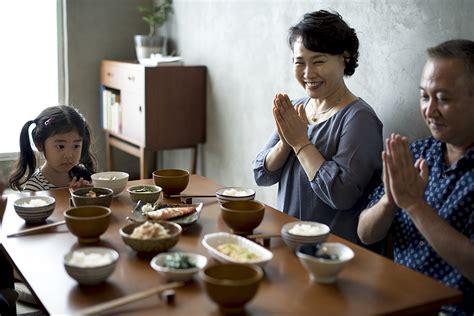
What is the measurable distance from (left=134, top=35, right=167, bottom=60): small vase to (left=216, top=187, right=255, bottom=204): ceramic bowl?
7.86 feet

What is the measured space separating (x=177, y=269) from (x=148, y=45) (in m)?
3.09

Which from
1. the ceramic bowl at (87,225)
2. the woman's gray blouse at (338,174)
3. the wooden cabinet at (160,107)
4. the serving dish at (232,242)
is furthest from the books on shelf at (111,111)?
the serving dish at (232,242)

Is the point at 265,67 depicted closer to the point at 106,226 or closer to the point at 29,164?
the point at 29,164

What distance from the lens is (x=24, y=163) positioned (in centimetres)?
262

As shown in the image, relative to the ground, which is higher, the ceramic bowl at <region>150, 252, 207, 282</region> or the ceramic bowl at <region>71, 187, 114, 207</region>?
the ceramic bowl at <region>71, 187, 114, 207</region>

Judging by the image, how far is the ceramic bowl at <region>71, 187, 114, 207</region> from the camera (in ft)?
6.31

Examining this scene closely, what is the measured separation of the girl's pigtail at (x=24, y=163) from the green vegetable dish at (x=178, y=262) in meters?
1.30

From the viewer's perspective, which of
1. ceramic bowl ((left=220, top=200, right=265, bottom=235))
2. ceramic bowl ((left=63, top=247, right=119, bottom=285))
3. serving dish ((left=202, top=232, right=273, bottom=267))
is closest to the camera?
ceramic bowl ((left=63, top=247, right=119, bottom=285))

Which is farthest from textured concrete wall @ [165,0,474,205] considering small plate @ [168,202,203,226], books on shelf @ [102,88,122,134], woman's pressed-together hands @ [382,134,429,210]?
small plate @ [168,202,203,226]

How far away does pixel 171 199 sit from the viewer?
83.7 inches

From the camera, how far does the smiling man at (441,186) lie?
5.39 feet

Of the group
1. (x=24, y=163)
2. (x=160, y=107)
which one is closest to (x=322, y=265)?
(x=24, y=163)

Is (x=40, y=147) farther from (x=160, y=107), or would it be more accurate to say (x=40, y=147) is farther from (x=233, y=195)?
(x=160, y=107)

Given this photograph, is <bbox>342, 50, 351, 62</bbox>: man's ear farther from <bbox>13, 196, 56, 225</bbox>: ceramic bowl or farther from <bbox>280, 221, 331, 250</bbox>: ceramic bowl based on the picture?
<bbox>13, 196, 56, 225</bbox>: ceramic bowl
